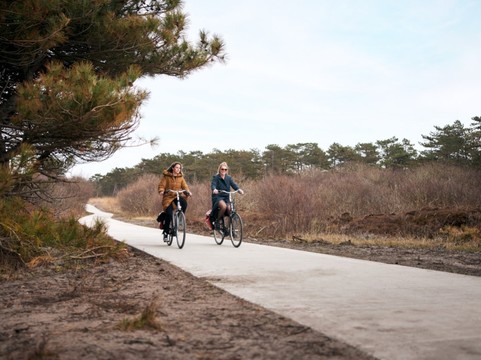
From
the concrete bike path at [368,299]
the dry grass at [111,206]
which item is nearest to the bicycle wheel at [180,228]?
the concrete bike path at [368,299]

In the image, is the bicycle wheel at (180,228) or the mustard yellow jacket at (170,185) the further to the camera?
the mustard yellow jacket at (170,185)

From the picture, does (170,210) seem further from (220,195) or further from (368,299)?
(368,299)

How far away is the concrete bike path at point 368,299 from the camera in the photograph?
339 cm

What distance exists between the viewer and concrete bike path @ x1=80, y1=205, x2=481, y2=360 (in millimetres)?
3391

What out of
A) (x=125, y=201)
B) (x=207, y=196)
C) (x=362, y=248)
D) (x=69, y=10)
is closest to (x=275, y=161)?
(x=125, y=201)

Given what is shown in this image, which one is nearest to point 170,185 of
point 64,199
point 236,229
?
point 236,229

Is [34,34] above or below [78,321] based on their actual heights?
above

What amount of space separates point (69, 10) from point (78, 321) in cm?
602

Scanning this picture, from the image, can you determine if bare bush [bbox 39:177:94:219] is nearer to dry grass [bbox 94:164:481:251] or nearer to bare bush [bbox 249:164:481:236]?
dry grass [bbox 94:164:481:251]

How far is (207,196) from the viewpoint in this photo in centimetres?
2688

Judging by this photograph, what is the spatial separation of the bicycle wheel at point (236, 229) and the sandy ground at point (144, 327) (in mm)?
4453

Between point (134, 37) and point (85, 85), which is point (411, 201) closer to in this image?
point (134, 37)

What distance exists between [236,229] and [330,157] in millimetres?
54300

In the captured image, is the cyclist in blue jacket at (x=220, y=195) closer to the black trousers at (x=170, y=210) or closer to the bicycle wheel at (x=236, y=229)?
the bicycle wheel at (x=236, y=229)
